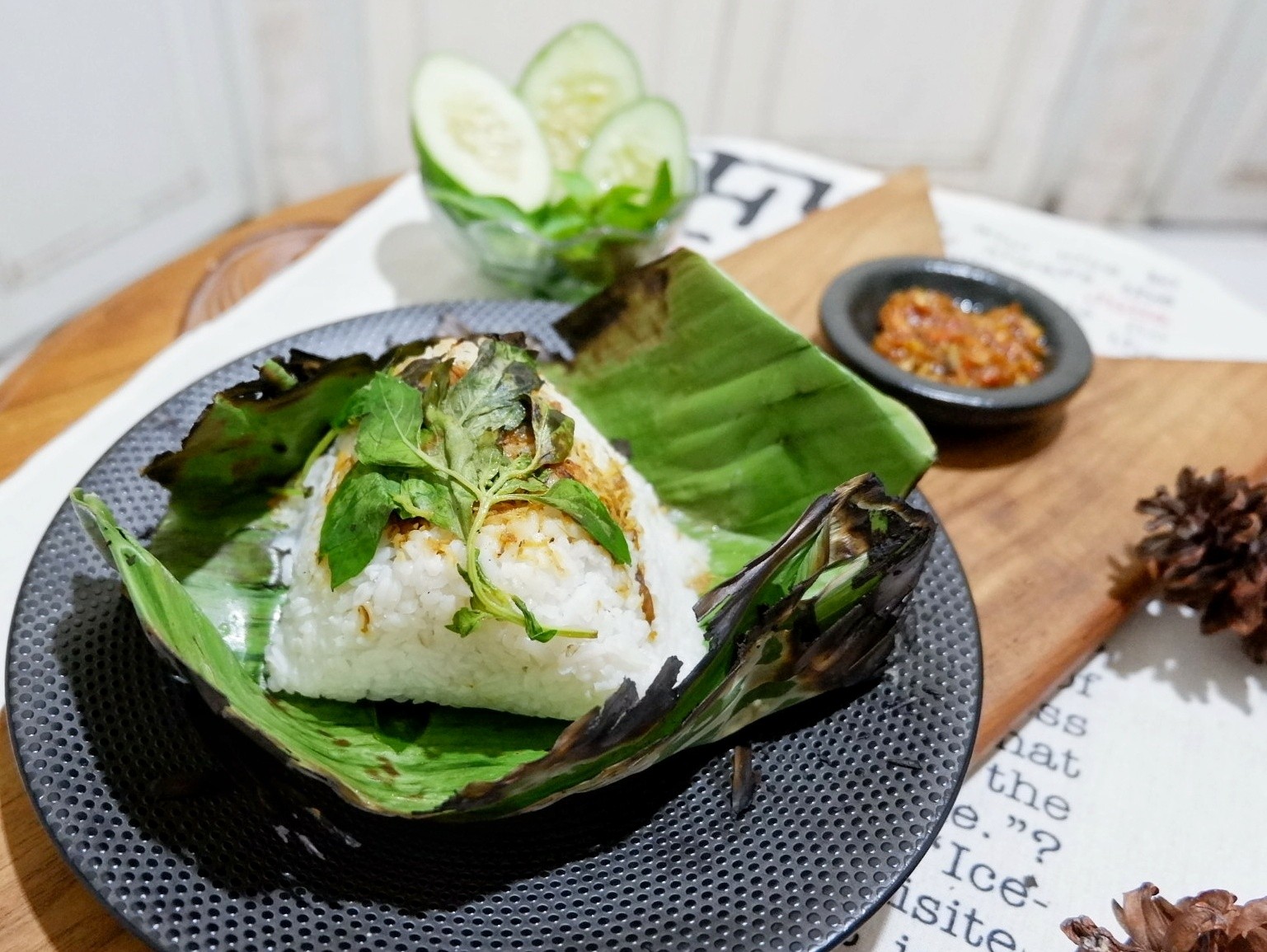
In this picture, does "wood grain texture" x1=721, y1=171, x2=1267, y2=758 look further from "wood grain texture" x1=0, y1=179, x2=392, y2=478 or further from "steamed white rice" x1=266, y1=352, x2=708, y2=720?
"wood grain texture" x1=0, y1=179, x2=392, y2=478

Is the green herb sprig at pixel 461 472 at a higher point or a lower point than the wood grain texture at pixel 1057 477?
higher

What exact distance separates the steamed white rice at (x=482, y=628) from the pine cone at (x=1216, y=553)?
80 cm

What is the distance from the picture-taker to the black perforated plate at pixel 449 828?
96 centimetres

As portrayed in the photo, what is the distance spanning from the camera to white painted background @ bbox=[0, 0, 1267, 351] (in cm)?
312

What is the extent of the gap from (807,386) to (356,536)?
2.22ft

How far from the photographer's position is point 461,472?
3.87 ft

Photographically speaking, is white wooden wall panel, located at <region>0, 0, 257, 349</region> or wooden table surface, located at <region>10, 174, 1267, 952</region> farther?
white wooden wall panel, located at <region>0, 0, 257, 349</region>

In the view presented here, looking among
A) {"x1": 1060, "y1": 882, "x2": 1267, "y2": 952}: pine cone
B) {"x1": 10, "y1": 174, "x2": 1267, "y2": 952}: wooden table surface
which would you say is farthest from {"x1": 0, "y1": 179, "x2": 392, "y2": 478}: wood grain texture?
{"x1": 1060, "y1": 882, "x2": 1267, "y2": 952}: pine cone

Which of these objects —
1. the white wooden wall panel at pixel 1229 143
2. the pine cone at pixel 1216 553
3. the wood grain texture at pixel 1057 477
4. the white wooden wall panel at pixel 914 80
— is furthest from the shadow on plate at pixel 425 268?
the white wooden wall panel at pixel 1229 143

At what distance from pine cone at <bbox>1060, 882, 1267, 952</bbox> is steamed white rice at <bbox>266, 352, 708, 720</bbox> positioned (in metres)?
0.53

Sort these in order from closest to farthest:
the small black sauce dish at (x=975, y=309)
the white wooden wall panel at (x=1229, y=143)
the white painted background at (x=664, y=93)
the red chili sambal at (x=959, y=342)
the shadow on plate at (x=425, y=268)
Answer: the small black sauce dish at (x=975, y=309) < the red chili sambal at (x=959, y=342) < the shadow on plate at (x=425, y=268) < the white painted background at (x=664, y=93) < the white wooden wall panel at (x=1229, y=143)

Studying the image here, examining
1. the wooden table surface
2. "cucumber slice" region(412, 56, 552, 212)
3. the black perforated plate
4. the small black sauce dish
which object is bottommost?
the wooden table surface

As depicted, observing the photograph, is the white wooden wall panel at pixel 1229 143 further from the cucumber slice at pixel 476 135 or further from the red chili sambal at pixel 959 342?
the cucumber slice at pixel 476 135

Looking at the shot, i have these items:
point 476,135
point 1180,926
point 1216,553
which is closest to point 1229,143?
point 1216,553
